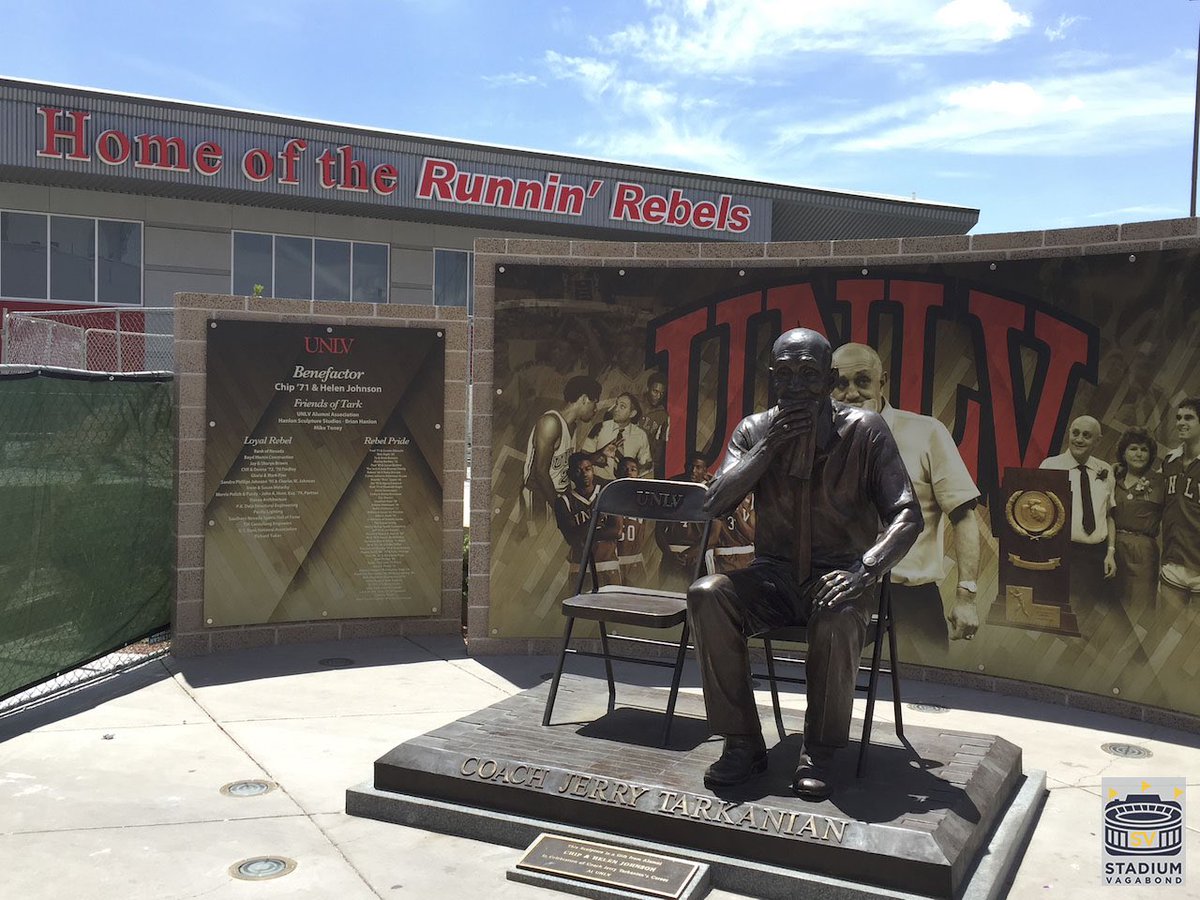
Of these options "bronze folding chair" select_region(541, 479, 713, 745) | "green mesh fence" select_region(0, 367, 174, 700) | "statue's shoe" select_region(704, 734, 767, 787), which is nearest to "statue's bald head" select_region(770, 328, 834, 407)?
"bronze folding chair" select_region(541, 479, 713, 745)

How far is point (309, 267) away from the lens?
2153 cm

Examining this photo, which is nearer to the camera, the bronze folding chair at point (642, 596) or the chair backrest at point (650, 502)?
the bronze folding chair at point (642, 596)

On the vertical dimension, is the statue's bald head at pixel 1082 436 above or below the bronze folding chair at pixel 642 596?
above

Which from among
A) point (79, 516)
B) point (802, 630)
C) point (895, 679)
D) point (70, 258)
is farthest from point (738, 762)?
point (70, 258)

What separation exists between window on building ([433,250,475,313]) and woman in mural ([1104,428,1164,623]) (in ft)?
57.9

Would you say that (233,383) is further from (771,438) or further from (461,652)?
(771,438)

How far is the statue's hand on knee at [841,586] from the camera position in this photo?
4223mm

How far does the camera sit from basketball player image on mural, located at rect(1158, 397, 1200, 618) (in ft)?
19.8

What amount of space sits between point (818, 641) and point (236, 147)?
58.7ft

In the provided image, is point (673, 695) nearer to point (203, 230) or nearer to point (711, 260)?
point (711, 260)

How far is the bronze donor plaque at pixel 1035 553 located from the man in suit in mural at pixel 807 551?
230cm

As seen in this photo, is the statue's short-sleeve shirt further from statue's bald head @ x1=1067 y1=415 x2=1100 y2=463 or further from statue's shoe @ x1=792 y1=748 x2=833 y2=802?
statue's bald head @ x1=1067 y1=415 x2=1100 y2=463

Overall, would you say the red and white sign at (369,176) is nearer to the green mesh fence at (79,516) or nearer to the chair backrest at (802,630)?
the green mesh fence at (79,516)

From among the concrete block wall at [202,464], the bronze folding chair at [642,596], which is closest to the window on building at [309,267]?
the concrete block wall at [202,464]
